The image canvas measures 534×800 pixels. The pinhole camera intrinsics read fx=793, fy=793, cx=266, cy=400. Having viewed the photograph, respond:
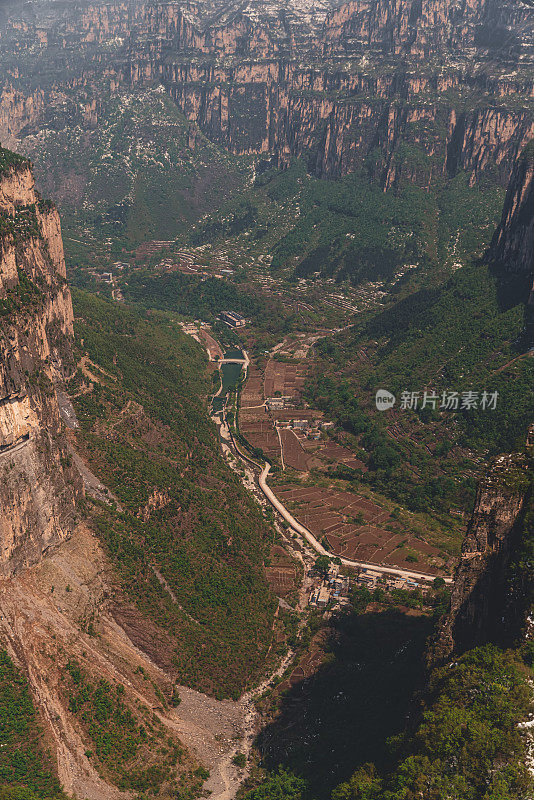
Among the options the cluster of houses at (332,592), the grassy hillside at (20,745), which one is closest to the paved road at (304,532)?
the cluster of houses at (332,592)

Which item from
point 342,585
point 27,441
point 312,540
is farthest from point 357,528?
point 27,441

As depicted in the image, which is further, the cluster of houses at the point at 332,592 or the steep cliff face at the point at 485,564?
the cluster of houses at the point at 332,592

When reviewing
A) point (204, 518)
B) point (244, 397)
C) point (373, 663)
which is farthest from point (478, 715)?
point (244, 397)

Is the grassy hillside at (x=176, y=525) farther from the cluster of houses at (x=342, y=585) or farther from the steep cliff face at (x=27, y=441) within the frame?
the steep cliff face at (x=27, y=441)

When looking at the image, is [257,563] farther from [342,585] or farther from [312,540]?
[312,540]

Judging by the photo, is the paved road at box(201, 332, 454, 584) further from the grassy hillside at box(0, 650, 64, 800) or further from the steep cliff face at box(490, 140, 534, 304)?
the steep cliff face at box(490, 140, 534, 304)

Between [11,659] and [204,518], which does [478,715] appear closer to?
[11,659]

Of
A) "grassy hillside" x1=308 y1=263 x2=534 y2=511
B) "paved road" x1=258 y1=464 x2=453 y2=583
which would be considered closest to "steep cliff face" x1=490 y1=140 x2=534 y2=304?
"grassy hillside" x1=308 y1=263 x2=534 y2=511

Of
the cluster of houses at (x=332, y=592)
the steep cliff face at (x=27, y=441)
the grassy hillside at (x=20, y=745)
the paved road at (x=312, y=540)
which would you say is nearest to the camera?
the grassy hillside at (x=20, y=745)
